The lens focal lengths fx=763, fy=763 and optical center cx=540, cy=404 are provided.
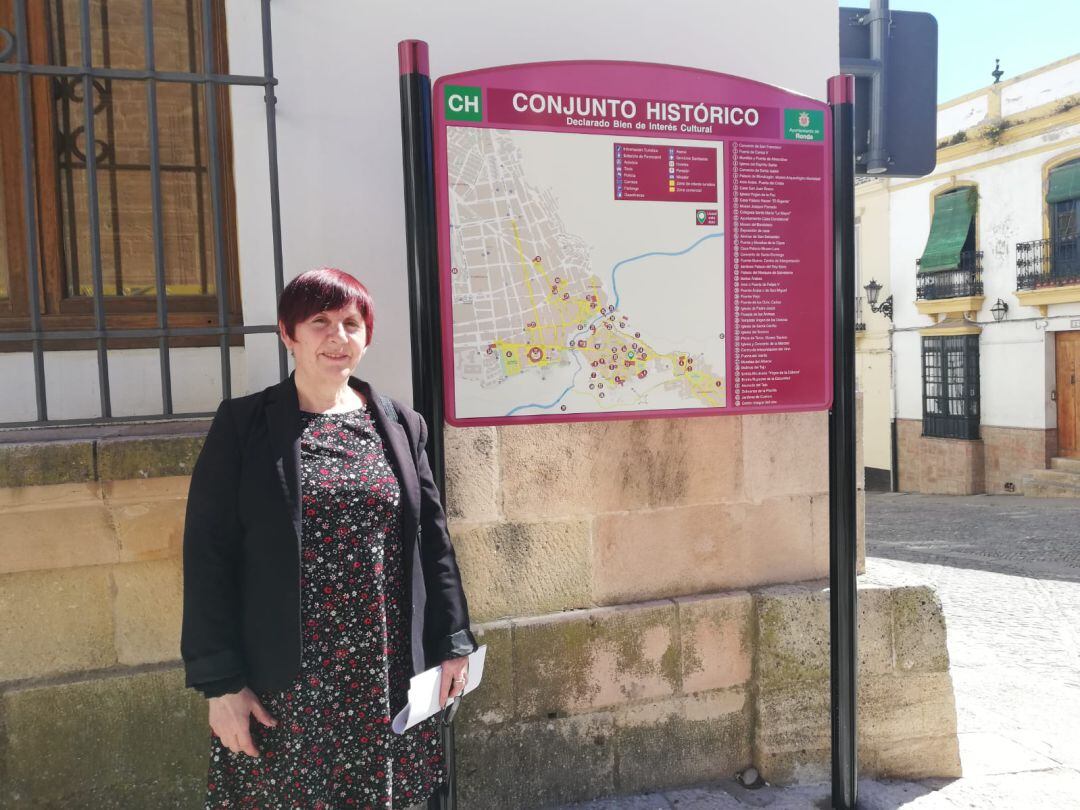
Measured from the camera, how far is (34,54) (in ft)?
8.64

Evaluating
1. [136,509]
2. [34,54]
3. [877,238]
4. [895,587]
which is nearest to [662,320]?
[895,587]

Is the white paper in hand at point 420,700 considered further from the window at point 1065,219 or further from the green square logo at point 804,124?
the window at point 1065,219

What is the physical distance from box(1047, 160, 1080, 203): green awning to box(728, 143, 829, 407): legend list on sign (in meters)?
15.8

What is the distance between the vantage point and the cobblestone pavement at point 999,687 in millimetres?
2834

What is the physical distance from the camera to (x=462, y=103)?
2.28 metres

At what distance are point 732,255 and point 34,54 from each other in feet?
8.22

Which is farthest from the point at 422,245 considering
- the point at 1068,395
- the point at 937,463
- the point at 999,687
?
the point at 937,463

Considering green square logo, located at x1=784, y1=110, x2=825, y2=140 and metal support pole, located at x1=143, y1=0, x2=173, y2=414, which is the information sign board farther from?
metal support pole, located at x1=143, y1=0, x2=173, y2=414

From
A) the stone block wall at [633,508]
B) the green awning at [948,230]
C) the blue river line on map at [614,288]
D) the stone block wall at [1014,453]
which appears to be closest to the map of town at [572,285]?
the blue river line on map at [614,288]

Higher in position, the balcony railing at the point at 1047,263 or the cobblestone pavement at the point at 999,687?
the balcony railing at the point at 1047,263

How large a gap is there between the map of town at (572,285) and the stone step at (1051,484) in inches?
609

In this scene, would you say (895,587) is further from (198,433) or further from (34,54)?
(34,54)

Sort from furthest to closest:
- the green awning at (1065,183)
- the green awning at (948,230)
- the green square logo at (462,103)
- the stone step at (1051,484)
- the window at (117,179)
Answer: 1. the green awning at (948,230)
2. the green awning at (1065,183)
3. the stone step at (1051,484)
4. the window at (117,179)
5. the green square logo at (462,103)

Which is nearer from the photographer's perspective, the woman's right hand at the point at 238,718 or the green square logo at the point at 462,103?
the woman's right hand at the point at 238,718
